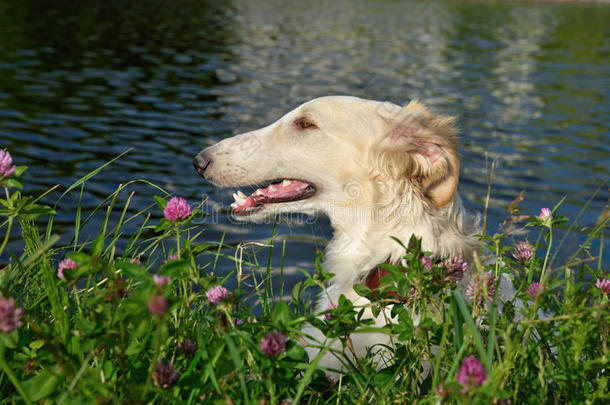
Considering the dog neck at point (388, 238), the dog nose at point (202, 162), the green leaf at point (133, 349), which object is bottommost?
the dog neck at point (388, 238)

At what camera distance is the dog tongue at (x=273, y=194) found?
399 centimetres

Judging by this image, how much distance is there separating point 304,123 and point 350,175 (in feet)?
1.55

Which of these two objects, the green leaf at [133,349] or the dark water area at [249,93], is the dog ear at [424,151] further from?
the green leaf at [133,349]

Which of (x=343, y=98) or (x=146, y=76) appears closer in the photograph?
(x=343, y=98)

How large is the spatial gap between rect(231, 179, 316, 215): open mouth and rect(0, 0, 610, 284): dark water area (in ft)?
2.67

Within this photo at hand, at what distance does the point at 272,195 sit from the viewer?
401 centimetres

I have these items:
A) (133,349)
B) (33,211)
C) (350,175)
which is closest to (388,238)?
(350,175)

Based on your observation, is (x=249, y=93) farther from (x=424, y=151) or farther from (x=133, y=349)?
(x=133, y=349)

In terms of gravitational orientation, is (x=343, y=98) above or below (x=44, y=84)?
above

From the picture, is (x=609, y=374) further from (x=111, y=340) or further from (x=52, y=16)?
(x=52, y=16)

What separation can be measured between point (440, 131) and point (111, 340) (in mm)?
2304

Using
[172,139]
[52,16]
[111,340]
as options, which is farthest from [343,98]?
[52,16]

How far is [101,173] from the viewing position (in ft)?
28.0

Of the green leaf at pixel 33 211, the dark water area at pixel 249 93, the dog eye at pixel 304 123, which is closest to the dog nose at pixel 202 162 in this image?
the dog eye at pixel 304 123
